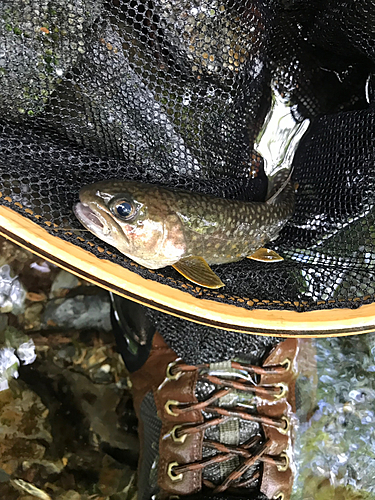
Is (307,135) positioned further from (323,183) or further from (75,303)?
(75,303)

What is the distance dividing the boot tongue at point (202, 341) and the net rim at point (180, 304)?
308 millimetres

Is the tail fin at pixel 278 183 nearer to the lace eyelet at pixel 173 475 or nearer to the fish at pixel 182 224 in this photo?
the fish at pixel 182 224

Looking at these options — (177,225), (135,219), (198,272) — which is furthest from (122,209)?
(198,272)

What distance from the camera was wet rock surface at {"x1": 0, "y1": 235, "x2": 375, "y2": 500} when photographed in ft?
6.06

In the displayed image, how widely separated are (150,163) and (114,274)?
0.50 metres

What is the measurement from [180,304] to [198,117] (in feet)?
2.36

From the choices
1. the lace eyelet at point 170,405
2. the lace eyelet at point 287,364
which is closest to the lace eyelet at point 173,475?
the lace eyelet at point 170,405

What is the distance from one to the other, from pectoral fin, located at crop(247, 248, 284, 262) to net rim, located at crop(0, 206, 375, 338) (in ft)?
0.87

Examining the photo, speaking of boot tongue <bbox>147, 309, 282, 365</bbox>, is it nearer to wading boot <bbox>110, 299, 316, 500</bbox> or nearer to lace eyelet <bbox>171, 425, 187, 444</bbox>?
wading boot <bbox>110, 299, 316, 500</bbox>

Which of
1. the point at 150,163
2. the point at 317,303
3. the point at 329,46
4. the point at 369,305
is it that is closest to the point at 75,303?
the point at 150,163

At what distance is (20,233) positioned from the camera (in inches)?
40.4

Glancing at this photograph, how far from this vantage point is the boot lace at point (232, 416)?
5.43ft

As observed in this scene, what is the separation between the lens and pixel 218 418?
171cm

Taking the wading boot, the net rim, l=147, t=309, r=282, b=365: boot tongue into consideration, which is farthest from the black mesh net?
the wading boot
